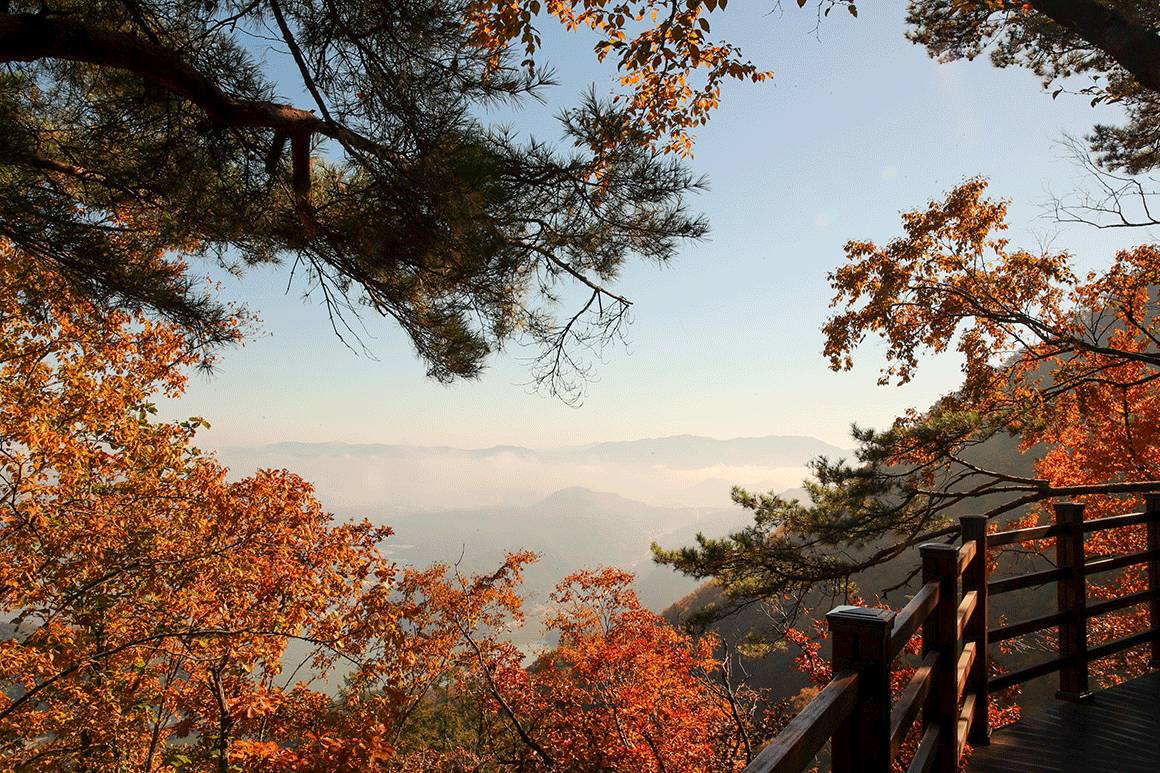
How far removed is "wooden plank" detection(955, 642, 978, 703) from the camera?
7.93 ft

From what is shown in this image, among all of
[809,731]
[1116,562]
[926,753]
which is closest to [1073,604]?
[1116,562]

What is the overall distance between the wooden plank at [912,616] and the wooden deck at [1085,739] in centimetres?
108

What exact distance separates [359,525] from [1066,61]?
419 inches

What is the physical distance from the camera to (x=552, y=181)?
488 cm

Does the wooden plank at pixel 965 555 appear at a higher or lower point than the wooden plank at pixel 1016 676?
higher

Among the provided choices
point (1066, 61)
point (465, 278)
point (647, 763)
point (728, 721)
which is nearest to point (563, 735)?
point (647, 763)

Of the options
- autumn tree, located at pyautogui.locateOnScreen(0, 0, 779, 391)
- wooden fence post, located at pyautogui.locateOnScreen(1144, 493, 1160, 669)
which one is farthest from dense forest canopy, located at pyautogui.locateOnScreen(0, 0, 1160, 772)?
wooden fence post, located at pyautogui.locateOnScreen(1144, 493, 1160, 669)

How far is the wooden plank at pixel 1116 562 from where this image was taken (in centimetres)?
343

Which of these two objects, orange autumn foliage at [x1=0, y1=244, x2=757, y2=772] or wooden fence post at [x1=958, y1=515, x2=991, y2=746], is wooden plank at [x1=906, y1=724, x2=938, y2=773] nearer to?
wooden fence post at [x1=958, y1=515, x2=991, y2=746]

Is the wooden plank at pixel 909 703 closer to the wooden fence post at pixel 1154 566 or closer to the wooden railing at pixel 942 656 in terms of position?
the wooden railing at pixel 942 656

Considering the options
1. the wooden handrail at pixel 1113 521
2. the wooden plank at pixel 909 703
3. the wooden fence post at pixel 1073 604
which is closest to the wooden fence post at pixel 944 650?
Answer: the wooden plank at pixel 909 703

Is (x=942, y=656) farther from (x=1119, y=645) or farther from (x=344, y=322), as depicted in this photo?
(x=344, y=322)

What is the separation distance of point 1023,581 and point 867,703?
225 centimetres

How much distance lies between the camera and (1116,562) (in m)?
3.59
